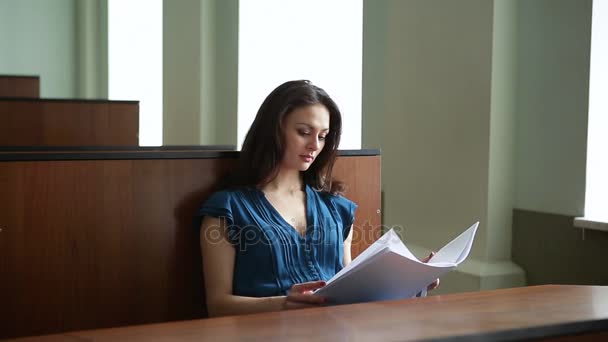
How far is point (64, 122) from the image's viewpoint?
15.6 feet

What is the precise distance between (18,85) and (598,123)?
588 cm

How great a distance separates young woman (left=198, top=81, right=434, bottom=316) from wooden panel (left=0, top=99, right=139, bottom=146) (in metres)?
2.64

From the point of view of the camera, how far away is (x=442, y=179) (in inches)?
128

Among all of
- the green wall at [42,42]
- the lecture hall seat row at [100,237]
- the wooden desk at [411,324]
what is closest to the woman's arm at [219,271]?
the lecture hall seat row at [100,237]

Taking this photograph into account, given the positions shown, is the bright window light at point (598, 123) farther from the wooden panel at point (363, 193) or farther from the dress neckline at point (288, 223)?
the dress neckline at point (288, 223)

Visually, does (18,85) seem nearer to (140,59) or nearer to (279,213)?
(140,59)

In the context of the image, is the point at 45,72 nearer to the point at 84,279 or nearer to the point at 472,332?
the point at 84,279

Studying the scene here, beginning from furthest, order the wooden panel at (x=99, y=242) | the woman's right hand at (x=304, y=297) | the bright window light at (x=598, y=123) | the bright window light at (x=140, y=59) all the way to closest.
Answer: the bright window light at (x=140, y=59)
the bright window light at (x=598, y=123)
the wooden panel at (x=99, y=242)
the woman's right hand at (x=304, y=297)

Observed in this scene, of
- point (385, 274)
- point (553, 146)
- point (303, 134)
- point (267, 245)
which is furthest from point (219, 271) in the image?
point (553, 146)

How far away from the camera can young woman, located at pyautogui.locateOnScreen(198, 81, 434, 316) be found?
2125mm

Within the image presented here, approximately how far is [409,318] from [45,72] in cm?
1046

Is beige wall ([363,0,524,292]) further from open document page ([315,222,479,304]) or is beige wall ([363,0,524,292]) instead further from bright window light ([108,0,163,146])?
bright window light ([108,0,163,146])

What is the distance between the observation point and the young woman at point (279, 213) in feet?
6.97

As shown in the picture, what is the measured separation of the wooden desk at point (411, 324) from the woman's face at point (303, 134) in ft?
3.78
